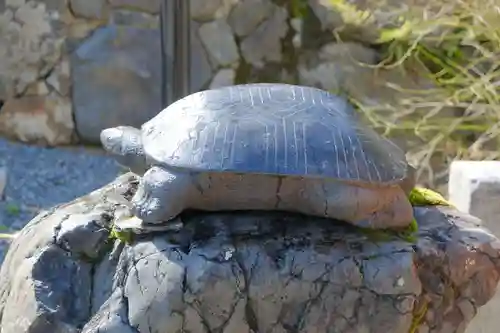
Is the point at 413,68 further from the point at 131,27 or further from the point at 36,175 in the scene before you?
the point at 36,175

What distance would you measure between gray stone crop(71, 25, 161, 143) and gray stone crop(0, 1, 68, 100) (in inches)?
4.9

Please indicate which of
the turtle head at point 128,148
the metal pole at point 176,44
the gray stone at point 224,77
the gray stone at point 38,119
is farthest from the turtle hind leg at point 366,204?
the gray stone at point 38,119

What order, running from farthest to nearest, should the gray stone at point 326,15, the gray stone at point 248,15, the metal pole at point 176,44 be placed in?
1. the gray stone at point 248,15
2. the gray stone at point 326,15
3. the metal pole at point 176,44

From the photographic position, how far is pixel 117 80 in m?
3.71

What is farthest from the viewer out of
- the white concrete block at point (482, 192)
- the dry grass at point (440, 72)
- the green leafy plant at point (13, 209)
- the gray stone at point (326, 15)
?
the gray stone at point (326, 15)

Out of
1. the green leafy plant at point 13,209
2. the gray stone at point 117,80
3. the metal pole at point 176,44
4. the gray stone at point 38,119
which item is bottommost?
the green leafy plant at point 13,209

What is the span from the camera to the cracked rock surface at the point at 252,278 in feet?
3.86

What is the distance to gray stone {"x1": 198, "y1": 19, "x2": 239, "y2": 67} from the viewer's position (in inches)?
148

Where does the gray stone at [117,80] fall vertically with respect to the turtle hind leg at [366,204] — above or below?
below

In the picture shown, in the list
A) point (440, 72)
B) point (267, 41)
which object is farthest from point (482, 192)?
point (267, 41)

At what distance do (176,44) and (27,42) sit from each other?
1.81 m

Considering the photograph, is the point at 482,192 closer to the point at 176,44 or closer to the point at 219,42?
the point at 176,44

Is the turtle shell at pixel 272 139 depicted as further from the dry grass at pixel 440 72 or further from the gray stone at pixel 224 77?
the gray stone at pixel 224 77

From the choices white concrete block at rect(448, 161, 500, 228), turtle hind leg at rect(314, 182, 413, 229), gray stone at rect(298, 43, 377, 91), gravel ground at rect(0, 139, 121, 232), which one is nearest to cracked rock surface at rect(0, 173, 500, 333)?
turtle hind leg at rect(314, 182, 413, 229)
